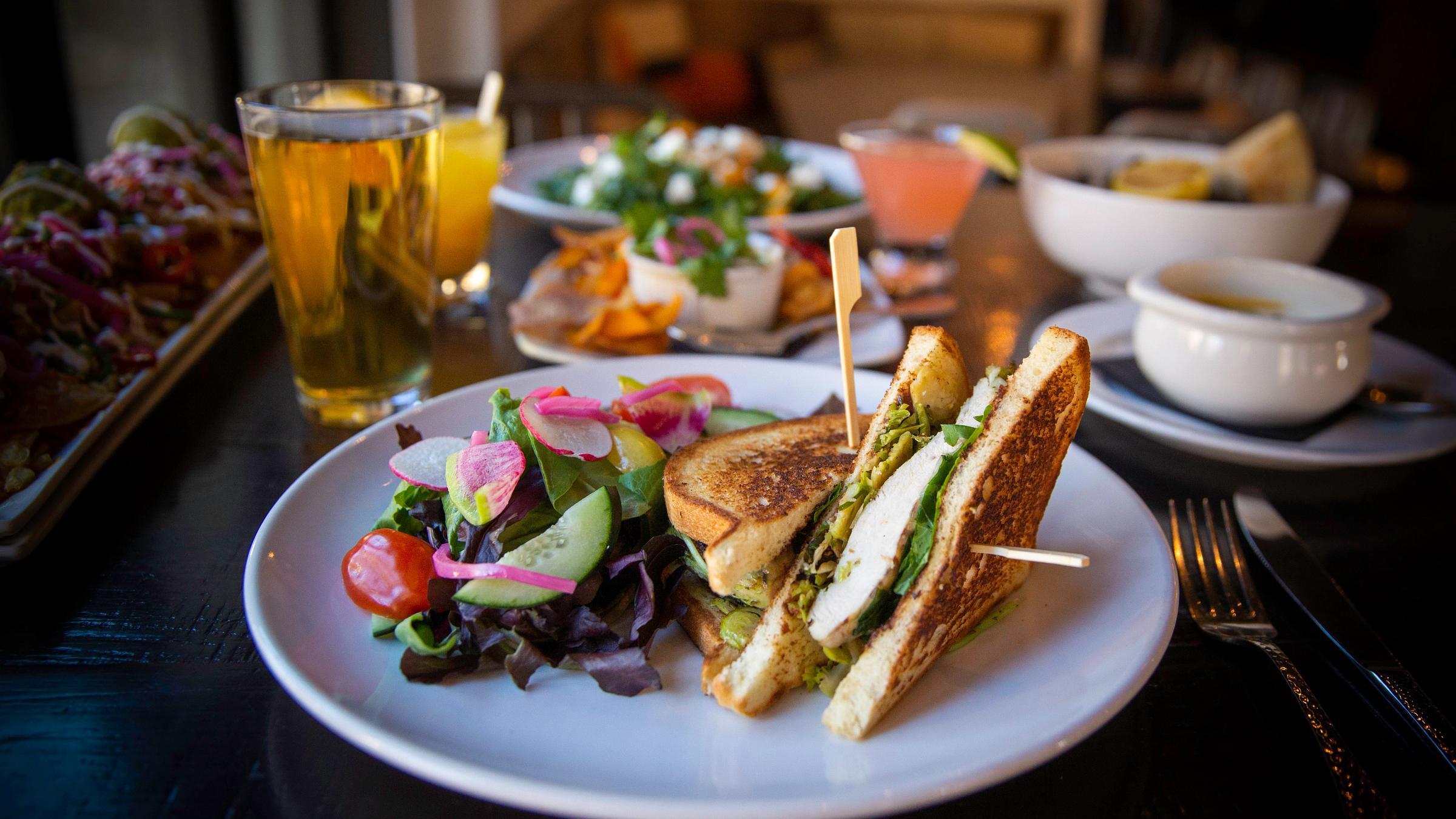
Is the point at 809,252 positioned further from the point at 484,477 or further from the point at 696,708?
the point at 696,708

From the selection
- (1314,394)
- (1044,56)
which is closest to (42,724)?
(1314,394)

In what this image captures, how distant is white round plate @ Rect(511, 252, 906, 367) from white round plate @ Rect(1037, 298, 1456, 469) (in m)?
0.38

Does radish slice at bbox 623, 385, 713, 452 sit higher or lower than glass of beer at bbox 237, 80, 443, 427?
lower

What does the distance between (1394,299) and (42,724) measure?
3.05 metres

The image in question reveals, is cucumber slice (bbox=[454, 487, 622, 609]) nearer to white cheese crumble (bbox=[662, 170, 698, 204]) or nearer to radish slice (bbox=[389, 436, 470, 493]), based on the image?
radish slice (bbox=[389, 436, 470, 493])

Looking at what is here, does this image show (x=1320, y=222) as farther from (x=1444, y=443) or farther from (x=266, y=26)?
(x=266, y=26)

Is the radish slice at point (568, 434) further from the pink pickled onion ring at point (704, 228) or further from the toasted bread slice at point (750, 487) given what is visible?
the pink pickled onion ring at point (704, 228)

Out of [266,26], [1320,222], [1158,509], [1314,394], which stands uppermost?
[266,26]

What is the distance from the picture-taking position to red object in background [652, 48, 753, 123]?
8734mm

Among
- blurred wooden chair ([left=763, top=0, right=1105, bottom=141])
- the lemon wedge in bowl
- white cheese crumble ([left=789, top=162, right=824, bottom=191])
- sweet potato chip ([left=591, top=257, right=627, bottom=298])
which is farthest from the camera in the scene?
blurred wooden chair ([left=763, top=0, right=1105, bottom=141])

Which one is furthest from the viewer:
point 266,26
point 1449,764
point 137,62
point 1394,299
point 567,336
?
point 266,26

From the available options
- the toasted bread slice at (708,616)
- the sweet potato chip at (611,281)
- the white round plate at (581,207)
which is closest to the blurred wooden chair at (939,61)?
the white round plate at (581,207)

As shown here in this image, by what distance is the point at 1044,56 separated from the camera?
9.69 m

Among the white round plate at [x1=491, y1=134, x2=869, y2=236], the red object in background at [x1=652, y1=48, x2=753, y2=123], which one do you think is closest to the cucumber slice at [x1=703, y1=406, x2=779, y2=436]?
the white round plate at [x1=491, y1=134, x2=869, y2=236]
